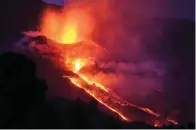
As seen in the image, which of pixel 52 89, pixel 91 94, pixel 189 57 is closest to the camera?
pixel 52 89

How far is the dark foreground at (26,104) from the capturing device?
12.7 metres

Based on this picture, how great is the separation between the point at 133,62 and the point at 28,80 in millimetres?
13254

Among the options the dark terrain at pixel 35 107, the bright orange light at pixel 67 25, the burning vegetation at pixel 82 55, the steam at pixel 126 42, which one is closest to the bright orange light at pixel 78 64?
the burning vegetation at pixel 82 55

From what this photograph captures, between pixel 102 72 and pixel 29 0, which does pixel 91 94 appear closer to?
pixel 102 72

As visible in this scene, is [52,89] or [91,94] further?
[91,94]

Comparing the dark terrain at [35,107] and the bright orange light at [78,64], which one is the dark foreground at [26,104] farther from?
the bright orange light at [78,64]

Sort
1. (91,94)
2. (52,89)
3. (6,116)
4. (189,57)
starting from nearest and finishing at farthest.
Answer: (6,116) < (52,89) < (91,94) < (189,57)

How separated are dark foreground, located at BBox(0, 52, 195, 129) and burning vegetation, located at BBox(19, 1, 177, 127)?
4.42 meters

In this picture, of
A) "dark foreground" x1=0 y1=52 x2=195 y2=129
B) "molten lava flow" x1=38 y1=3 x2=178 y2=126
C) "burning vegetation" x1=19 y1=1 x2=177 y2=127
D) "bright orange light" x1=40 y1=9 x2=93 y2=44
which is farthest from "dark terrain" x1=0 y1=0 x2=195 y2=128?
"bright orange light" x1=40 y1=9 x2=93 y2=44

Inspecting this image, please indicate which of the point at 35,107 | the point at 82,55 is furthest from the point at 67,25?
the point at 35,107

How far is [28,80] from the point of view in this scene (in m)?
13.2


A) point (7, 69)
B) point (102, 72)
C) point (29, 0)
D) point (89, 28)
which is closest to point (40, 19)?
point (29, 0)

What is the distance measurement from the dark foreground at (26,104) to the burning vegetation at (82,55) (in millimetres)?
4418

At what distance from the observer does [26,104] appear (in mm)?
13023
